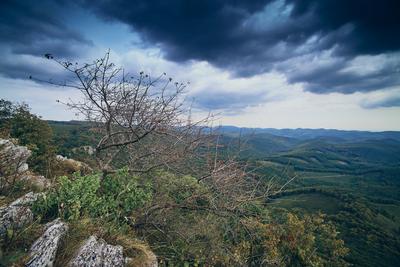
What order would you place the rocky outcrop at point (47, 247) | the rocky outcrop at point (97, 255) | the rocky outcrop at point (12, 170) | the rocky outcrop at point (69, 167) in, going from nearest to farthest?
the rocky outcrop at point (47, 247) → the rocky outcrop at point (97, 255) → the rocky outcrop at point (12, 170) → the rocky outcrop at point (69, 167)

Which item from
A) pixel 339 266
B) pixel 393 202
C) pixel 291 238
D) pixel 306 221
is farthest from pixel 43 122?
pixel 393 202

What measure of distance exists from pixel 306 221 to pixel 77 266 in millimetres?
34715

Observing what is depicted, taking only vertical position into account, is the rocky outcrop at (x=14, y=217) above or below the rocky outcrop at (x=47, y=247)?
above

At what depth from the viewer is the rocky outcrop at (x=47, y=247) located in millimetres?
4309

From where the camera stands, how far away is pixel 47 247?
4.48 meters

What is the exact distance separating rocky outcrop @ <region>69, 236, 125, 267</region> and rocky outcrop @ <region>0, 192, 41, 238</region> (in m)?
1.21

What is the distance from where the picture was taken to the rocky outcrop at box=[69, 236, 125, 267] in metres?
4.67

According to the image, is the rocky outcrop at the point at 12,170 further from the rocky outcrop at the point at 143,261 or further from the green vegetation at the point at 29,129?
the green vegetation at the point at 29,129

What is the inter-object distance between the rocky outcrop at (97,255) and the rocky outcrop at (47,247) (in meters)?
0.38

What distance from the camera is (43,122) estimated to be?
19.3 m

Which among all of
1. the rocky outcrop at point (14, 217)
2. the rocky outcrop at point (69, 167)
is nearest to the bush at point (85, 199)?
the rocky outcrop at point (14, 217)

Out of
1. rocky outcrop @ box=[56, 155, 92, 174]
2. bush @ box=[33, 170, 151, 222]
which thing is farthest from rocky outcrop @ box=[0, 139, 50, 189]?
rocky outcrop @ box=[56, 155, 92, 174]

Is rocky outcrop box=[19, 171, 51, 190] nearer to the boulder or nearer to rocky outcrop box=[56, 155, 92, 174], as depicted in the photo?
the boulder

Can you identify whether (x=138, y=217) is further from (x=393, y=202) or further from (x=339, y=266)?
(x=393, y=202)
